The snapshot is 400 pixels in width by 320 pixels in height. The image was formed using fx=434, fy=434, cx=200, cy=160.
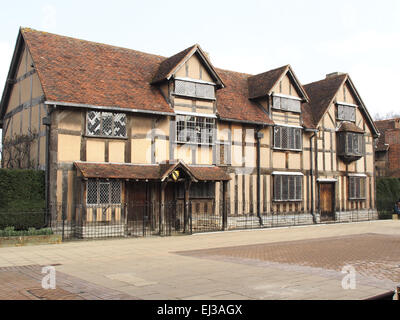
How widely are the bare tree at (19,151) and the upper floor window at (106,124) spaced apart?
9.53 feet

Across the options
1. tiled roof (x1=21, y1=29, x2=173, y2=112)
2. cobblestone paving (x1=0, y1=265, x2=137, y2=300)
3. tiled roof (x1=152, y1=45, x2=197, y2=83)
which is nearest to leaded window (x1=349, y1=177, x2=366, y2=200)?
tiled roof (x1=152, y1=45, x2=197, y2=83)

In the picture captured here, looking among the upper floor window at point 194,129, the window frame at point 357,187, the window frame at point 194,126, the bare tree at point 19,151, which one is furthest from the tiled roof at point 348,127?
the bare tree at point 19,151

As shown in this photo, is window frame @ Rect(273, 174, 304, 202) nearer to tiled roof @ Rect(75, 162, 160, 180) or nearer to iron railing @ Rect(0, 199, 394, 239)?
iron railing @ Rect(0, 199, 394, 239)

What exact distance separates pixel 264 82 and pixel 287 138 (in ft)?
11.7

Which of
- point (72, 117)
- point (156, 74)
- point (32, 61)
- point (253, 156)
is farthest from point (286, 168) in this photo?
point (32, 61)

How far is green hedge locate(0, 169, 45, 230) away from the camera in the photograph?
16938mm

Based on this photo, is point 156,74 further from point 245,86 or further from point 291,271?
point 291,271

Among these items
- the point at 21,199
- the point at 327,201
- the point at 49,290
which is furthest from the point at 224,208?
the point at 49,290

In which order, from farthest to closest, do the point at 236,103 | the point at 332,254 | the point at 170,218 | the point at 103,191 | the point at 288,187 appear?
the point at 288,187 → the point at 236,103 → the point at 170,218 → the point at 103,191 → the point at 332,254

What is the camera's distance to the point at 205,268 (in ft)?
35.7

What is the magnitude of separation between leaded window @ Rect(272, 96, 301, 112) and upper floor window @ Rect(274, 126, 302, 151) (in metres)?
1.17

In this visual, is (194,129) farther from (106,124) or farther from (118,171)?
(118,171)

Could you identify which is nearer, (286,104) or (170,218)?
(170,218)
